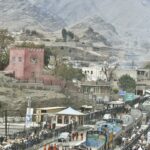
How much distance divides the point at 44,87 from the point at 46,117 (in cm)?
1570

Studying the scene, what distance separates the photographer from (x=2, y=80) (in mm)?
78812

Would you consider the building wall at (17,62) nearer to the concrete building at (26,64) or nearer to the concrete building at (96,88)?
the concrete building at (26,64)

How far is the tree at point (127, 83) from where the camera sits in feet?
375

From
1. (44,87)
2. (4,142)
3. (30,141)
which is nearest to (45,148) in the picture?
(30,141)

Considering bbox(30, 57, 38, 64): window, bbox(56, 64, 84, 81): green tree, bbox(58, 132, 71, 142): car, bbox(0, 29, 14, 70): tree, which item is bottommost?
bbox(58, 132, 71, 142): car

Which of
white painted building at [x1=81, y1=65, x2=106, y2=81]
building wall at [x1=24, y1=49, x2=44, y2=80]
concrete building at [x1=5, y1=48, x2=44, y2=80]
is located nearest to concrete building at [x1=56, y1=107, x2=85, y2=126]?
concrete building at [x1=5, y1=48, x2=44, y2=80]

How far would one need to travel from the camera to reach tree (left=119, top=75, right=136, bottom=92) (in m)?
114

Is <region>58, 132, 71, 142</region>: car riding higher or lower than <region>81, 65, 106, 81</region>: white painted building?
lower

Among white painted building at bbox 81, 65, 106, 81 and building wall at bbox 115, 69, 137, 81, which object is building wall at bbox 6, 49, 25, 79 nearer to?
white painted building at bbox 81, 65, 106, 81

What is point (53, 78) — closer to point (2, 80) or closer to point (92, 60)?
point (2, 80)

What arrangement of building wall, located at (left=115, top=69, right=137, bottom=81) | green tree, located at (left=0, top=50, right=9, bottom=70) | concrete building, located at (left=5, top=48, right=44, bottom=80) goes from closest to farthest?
concrete building, located at (left=5, top=48, right=44, bottom=80)
green tree, located at (left=0, top=50, right=9, bottom=70)
building wall, located at (left=115, top=69, right=137, bottom=81)

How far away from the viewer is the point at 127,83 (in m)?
114

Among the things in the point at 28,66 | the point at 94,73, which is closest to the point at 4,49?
the point at 28,66

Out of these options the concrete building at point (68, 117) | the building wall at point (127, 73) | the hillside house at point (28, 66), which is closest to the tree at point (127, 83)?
the building wall at point (127, 73)
